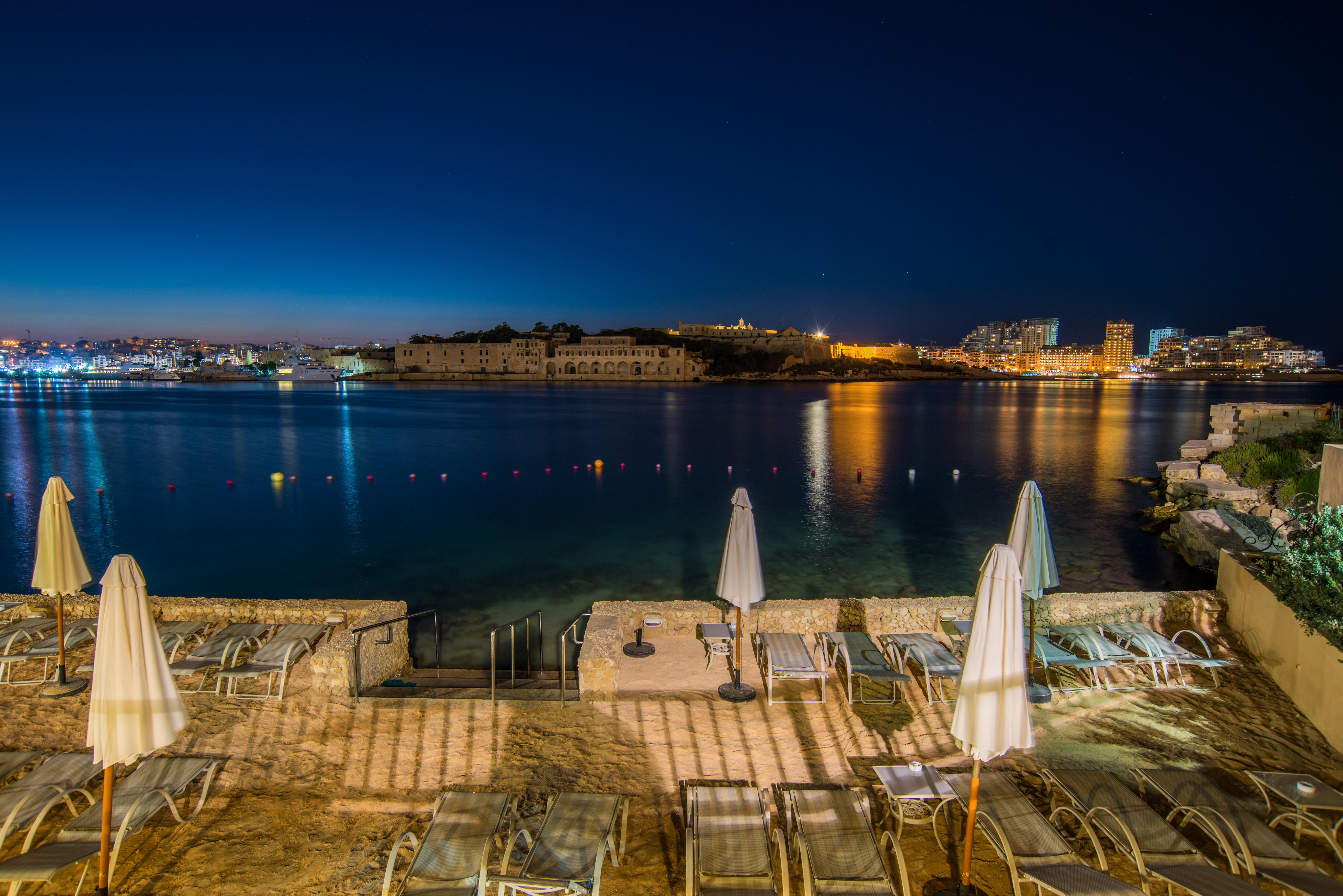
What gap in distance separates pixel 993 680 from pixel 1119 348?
198 metres

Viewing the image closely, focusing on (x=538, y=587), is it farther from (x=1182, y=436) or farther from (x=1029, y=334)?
(x=1029, y=334)

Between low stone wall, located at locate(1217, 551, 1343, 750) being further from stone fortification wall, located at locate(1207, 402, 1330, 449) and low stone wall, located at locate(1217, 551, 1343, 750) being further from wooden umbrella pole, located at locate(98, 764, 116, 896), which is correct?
stone fortification wall, located at locate(1207, 402, 1330, 449)

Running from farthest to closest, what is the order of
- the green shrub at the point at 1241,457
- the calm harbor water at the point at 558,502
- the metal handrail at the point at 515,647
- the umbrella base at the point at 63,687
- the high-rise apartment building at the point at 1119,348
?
the high-rise apartment building at the point at 1119,348 → the green shrub at the point at 1241,457 → the calm harbor water at the point at 558,502 → the umbrella base at the point at 63,687 → the metal handrail at the point at 515,647

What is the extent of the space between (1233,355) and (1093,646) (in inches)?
7112

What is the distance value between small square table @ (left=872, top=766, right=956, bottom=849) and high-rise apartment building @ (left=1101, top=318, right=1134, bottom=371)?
19059 centimetres

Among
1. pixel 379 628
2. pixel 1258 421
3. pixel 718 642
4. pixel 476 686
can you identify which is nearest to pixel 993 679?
pixel 718 642

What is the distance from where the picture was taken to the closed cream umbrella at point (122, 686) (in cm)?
266

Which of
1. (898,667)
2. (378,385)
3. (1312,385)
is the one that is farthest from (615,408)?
(1312,385)

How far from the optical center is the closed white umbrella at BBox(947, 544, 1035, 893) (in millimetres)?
2652

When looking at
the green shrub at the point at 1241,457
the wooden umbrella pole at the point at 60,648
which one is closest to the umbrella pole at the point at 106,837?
the wooden umbrella pole at the point at 60,648

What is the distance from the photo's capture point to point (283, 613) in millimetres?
6059

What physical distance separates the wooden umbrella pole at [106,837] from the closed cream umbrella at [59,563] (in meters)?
2.81

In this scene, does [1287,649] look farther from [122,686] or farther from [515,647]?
[122,686]

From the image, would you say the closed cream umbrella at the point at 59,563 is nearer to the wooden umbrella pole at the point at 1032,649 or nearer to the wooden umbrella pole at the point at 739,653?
the wooden umbrella pole at the point at 739,653
